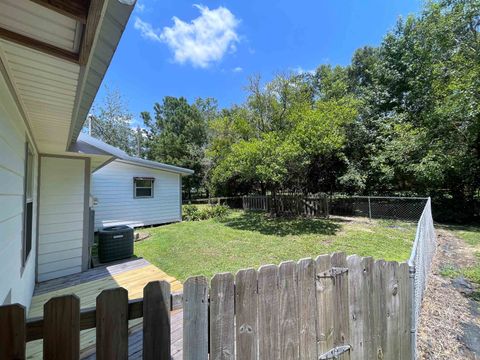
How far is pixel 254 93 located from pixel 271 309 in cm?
1090

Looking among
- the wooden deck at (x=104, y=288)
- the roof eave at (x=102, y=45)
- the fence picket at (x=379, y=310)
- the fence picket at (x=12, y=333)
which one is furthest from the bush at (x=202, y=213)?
the fence picket at (x=12, y=333)

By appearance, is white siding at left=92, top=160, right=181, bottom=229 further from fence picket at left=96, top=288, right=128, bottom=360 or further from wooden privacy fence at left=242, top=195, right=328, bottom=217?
fence picket at left=96, top=288, right=128, bottom=360

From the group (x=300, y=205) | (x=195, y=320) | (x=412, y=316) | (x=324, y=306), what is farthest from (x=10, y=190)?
(x=300, y=205)

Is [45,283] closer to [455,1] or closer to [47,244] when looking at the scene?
[47,244]

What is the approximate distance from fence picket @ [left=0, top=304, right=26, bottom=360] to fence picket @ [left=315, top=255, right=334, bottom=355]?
5.11ft

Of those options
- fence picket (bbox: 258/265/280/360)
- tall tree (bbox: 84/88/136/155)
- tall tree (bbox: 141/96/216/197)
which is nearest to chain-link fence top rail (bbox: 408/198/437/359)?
fence picket (bbox: 258/265/280/360)

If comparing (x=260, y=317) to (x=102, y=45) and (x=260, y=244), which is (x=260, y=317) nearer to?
(x=102, y=45)

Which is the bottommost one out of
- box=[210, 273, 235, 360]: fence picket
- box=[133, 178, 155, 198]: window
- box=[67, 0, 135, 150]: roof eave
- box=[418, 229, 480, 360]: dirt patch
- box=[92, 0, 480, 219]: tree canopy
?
box=[418, 229, 480, 360]: dirt patch

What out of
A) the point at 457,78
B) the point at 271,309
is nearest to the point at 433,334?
the point at 271,309

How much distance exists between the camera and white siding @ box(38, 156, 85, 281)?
4539 mm

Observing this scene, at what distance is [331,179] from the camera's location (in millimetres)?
14867

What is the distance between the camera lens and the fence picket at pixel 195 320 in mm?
1233

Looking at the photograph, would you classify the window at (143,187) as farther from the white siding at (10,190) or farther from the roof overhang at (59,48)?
the roof overhang at (59,48)

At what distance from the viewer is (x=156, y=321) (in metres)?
1.13
